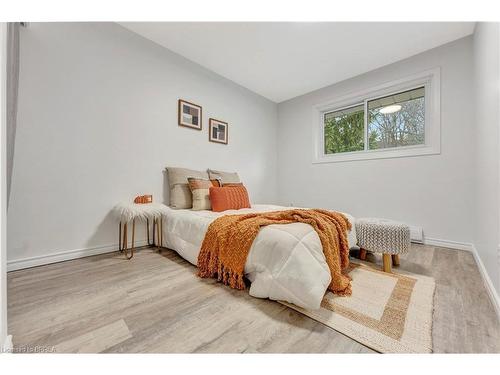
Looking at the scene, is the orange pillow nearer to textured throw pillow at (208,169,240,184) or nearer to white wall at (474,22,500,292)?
textured throw pillow at (208,169,240,184)

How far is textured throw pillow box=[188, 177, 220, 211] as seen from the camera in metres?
2.40

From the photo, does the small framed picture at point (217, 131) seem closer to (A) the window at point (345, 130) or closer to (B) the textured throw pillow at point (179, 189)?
(B) the textured throw pillow at point (179, 189)

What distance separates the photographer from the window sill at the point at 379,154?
261cm

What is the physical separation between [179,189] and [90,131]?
1037 millimetres

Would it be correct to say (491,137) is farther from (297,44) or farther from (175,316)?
(175,316)

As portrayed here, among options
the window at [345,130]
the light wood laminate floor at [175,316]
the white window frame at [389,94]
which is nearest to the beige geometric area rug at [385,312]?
the light wood laminate floor at [175,316]

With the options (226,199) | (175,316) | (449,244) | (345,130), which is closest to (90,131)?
(226,199)

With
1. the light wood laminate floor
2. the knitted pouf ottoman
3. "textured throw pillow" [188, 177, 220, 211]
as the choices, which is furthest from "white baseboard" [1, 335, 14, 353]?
the knitted pouf ottoman

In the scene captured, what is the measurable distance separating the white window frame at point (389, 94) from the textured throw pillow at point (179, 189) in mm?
2290

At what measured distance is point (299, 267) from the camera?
3.86 feet

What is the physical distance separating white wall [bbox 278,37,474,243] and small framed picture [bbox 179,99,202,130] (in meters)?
2.00
